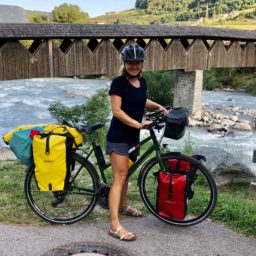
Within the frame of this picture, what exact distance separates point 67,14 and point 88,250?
2299 inches

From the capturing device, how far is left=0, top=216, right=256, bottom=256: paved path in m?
3.04

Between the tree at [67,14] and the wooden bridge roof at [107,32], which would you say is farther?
the tree at [67,14]

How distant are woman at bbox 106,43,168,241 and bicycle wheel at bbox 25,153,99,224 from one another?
10.6 inches

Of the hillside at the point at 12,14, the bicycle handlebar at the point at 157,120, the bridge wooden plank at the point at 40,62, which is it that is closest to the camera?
the bicycle handlebar at the point at 157,120

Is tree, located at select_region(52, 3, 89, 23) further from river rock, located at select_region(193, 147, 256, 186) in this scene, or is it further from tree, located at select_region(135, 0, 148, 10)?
tree, located at select_region(135, 0, 148, 10)

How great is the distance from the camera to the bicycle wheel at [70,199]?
138 inches

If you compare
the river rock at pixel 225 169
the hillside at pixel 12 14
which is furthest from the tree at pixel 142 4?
the river rock at pixel 225 169

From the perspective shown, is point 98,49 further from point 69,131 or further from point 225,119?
point 69,131

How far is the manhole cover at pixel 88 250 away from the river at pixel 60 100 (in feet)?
31.6

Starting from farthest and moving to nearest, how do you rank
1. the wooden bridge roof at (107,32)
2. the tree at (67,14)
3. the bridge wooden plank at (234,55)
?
the tree at (67,14) → the bridge wooden plank at (234,55) → the wooden bridge roof at (107,32)

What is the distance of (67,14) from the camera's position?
58.2 meters

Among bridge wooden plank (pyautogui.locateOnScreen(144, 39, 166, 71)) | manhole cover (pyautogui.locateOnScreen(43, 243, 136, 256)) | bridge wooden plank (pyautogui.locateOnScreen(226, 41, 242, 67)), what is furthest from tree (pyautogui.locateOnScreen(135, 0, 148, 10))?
manhole cover (pyautogui.locateOnScreen(43, 243, 136, 256))

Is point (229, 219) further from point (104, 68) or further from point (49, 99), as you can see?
point (49, 99)

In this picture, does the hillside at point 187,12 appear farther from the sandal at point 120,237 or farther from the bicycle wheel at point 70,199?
the sandal at point 120,237
